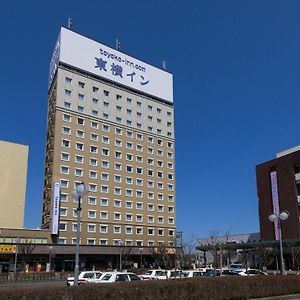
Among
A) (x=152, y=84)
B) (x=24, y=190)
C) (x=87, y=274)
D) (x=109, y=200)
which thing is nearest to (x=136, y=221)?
(x=109, y=200)

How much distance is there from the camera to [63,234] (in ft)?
249

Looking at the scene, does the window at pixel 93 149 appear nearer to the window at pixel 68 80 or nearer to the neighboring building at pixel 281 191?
the window at pixel 68 80

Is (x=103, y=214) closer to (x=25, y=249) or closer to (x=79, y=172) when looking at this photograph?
(x=79, y=172)

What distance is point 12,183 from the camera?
76875mm

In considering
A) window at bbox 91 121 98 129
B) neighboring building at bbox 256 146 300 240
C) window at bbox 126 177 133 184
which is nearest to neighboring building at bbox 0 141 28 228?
window at bbox 91 121 98 129

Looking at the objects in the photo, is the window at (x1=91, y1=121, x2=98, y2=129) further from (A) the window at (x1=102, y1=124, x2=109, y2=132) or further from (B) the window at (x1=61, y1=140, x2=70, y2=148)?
(B) the window at (x1=61, y1=140, x2=70, y2=148)

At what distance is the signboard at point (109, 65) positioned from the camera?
8812cm

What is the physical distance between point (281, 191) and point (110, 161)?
33.3 meters

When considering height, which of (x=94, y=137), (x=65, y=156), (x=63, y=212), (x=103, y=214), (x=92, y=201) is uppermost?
(x=94, y=137)

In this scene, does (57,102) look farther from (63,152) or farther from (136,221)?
(136,221)

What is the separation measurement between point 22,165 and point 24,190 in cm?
456

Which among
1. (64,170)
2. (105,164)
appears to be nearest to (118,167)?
(105,164)

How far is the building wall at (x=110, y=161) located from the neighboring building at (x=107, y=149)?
0.19 meters

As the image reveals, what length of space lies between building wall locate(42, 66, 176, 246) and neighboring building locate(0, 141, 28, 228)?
15.3 feet
